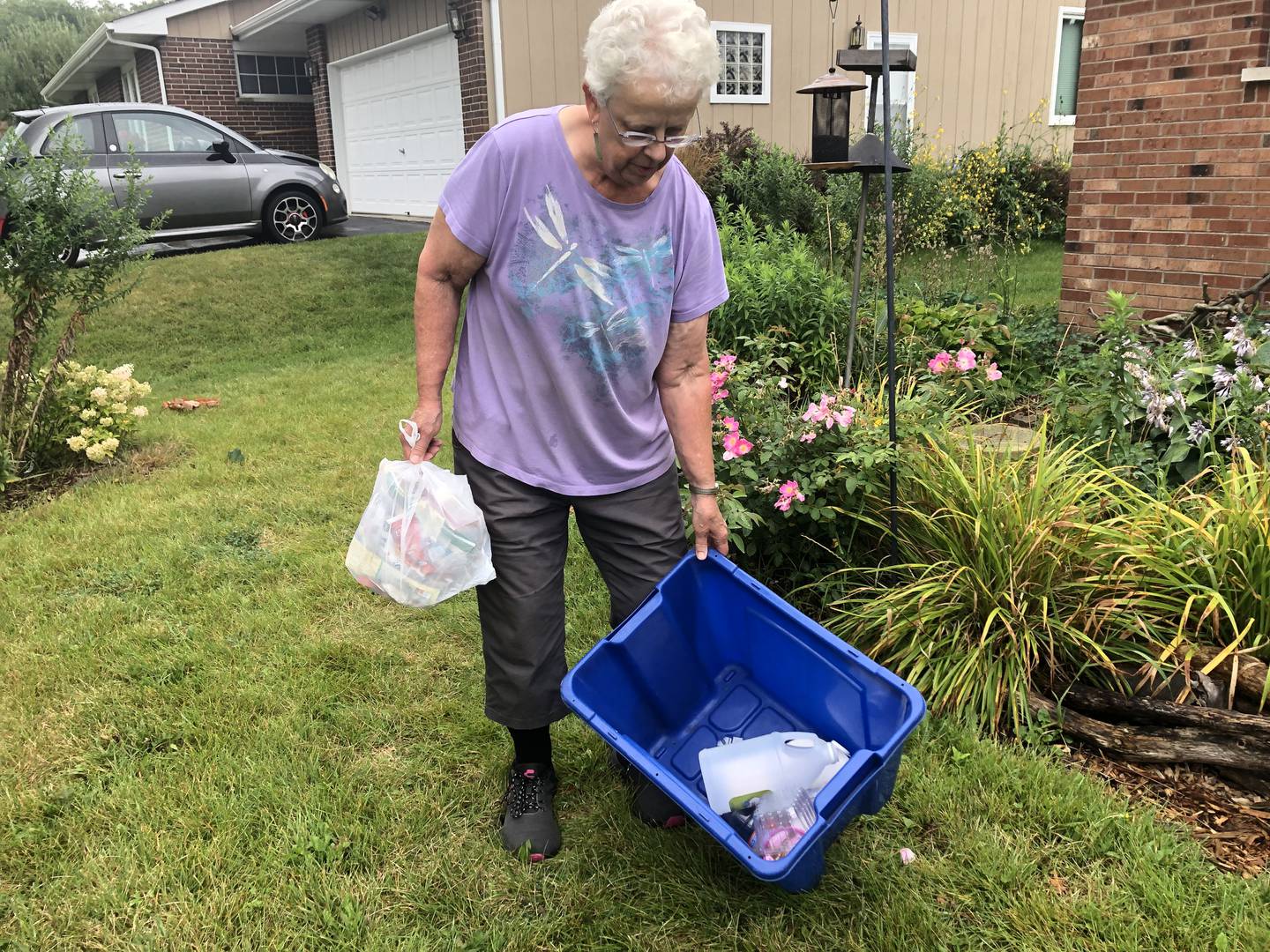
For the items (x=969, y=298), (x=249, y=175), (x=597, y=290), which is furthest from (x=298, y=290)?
(x=597, y=290)

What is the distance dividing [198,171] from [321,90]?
17.7ft

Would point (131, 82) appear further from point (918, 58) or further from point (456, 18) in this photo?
point (918, 58)

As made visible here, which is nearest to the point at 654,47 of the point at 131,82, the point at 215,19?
the point at 215,19

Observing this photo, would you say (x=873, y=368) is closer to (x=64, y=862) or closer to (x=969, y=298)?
(x=969, y=298)

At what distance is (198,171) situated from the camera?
9.70 metres

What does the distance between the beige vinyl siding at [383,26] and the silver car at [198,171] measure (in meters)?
2.45

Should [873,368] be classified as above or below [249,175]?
below

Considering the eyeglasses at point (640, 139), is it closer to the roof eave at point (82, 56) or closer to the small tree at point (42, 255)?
the small tree at point (42, 255)

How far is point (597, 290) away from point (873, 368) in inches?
92.5

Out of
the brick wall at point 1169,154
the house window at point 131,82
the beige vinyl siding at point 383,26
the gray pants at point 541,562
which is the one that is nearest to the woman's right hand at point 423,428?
the gray pants at point 541,562

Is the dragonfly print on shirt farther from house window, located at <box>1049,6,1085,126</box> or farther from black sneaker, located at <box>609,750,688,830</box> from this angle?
house window, located at <box>1049,6,1085,126</box>

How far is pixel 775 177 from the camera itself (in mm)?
9711

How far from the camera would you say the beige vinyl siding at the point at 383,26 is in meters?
11.2

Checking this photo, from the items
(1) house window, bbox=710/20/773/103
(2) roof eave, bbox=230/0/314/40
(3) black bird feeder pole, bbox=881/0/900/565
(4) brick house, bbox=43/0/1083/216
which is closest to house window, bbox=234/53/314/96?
(4) brick house, bbox=43/0/1083/216
